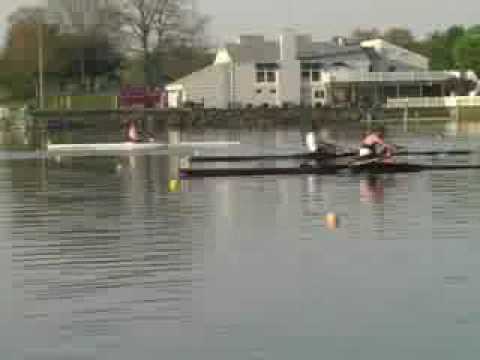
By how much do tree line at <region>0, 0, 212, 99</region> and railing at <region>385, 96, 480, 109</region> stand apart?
67.5 ft

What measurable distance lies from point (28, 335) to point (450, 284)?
5.85 metres

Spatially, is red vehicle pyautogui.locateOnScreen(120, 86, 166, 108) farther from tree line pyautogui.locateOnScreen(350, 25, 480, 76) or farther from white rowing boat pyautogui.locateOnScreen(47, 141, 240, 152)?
white rowing boat pyautogui.locateOnScreen(47, 141, 240, 152)

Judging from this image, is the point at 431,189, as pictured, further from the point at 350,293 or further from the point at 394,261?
the point at 350,293

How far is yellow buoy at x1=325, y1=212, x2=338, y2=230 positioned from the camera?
20602 millimetres

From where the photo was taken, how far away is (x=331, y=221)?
830 inches

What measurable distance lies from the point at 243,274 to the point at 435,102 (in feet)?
267

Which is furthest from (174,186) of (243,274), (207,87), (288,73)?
(207,87)

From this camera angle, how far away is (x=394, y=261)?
16.6 m

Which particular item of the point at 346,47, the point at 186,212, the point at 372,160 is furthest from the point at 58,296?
the point at 346,47


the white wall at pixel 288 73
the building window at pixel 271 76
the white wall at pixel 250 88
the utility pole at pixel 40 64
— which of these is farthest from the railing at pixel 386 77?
the utility pole at pixel 40 64

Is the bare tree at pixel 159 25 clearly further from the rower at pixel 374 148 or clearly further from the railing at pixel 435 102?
the rower at pixel 374 148

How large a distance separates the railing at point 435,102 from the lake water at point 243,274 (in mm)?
65629

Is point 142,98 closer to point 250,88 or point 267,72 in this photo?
point 250,88

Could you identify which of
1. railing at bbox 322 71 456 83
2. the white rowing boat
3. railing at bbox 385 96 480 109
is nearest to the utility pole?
railing at bbox 322 71 456 83
